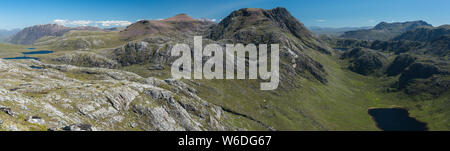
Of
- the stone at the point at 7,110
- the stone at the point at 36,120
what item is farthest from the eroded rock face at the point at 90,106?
the stone at the point at 7,110

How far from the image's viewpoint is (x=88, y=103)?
75.4 metres

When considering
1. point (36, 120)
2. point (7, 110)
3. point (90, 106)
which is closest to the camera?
point (7, 110)

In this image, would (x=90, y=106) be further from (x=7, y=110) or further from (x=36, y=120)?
(x=7, y=110)

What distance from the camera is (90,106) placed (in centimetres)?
7469

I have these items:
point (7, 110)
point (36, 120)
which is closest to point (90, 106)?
point (36, 120)

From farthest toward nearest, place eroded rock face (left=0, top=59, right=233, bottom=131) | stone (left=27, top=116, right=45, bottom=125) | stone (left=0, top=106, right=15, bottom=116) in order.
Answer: eroded rock face (left=0, top=59, right=233, bottom=131), stone (left=27, top=116, right=45, bottom=125), stone (left=0, top=106, right=15, bottom=116)

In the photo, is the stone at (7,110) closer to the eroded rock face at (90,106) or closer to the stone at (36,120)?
the eroded rock face at (90,106)

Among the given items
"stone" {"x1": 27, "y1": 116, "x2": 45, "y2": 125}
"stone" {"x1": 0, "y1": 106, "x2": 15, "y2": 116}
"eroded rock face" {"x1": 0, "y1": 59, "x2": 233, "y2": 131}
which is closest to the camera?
"stone" {"x1": 0, "y1": 106, "x2": 15, "y2": 116}

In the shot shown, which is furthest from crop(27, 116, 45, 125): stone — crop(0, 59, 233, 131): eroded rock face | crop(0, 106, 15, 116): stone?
crop(0, 106, 15, 116): stone

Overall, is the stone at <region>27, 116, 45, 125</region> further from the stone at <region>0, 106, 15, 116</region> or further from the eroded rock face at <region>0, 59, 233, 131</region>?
the stone at <region>0, 106, 15, 116</region>

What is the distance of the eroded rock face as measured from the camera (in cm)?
5338
